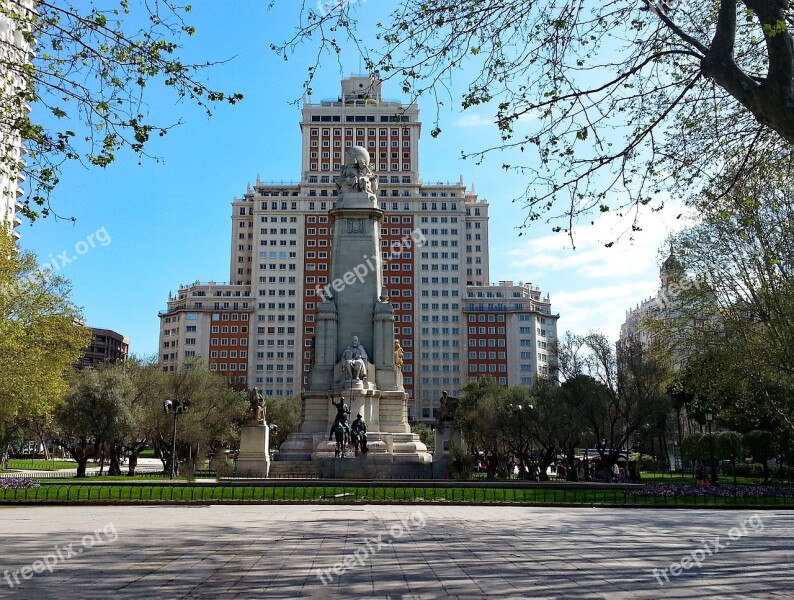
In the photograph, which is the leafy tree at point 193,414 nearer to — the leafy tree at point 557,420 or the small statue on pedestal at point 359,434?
the small statue on pedestal at point 359,434

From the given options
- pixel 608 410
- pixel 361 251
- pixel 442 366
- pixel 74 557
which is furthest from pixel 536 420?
pixel 442 366

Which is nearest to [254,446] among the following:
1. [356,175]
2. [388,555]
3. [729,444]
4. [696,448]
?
[356,175]

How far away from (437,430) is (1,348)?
2129 cm

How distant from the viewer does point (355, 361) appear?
38.6 meters

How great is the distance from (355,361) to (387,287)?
7788cm

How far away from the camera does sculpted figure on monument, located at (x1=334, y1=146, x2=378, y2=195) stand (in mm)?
43719

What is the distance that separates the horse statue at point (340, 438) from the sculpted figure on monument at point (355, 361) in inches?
193

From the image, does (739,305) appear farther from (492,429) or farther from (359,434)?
(492,429)

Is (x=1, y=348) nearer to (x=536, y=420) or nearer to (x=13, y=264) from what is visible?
(x=13, y=264)

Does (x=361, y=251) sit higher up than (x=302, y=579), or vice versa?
(x=361, y=251)

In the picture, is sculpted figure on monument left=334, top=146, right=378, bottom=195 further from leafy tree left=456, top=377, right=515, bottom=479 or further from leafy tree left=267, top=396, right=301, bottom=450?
leafy tree left=267, top=396, right=301, bottom=450

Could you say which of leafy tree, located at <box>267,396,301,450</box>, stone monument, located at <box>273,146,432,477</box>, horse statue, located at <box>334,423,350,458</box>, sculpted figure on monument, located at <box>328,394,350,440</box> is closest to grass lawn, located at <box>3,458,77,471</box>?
leafy tree, located at <box>267,396,301,450</box>

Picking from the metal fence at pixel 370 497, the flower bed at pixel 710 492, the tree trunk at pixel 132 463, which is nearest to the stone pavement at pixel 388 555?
the metal fence at pixel 370 497

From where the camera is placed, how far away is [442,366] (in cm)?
11862
